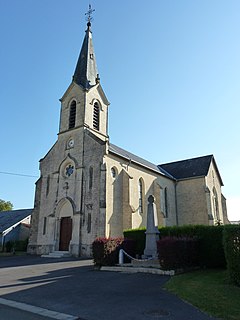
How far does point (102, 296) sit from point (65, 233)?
55.2 feet

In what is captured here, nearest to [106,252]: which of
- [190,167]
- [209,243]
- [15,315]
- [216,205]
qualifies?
[209,243]

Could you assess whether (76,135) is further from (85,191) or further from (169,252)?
(169,252)

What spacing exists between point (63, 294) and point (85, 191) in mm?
15051

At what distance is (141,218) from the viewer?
25.6m

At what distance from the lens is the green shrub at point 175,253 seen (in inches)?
466

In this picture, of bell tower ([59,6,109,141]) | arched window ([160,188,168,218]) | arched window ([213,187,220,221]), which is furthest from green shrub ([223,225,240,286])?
arched window ([213,187,220,221])

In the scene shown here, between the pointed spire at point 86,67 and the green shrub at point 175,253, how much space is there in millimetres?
19860

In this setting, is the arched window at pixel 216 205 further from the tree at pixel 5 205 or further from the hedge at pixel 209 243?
the tree at pixel 5 205

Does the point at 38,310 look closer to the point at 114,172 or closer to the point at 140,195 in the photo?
the point at 114,172

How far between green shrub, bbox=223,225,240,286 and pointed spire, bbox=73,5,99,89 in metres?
22.0

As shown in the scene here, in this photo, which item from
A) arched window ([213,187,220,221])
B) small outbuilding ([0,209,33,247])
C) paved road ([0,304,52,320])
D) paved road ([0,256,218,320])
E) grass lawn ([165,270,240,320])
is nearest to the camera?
paved road ([0,304,52,320])

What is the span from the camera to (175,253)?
1183 cm

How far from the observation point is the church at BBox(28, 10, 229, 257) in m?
22.1

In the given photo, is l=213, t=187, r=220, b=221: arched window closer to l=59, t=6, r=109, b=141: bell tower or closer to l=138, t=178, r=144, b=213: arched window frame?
l=138, t=178, r=144, b=213: arched window frame
